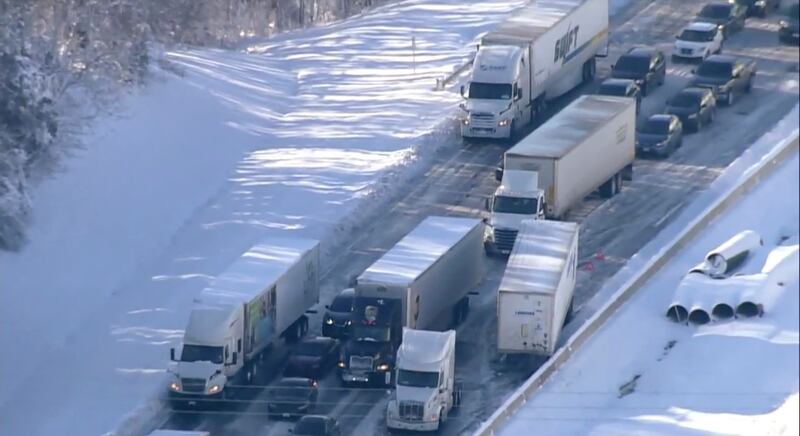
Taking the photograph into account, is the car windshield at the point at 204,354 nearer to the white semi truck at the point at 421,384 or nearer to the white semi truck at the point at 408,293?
the white semi truck at the point at 408,293

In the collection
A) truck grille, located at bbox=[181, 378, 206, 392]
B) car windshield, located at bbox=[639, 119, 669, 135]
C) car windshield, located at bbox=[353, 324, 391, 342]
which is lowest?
truck grille, located at bbox=[181, 378, 206, 392]

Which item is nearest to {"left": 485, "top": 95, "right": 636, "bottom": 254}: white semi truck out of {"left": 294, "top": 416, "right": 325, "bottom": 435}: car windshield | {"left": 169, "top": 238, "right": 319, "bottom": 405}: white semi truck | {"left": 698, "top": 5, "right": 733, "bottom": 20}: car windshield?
{"left": 169, "top": 238, "right": 319, "bottom": 405}: white semi truck

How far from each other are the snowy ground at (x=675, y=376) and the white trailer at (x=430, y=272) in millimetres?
3233

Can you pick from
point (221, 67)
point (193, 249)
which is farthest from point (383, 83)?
point (193, 249)

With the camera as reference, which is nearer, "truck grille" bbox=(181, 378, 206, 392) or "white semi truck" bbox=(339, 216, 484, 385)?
"truck grille" bbox=(181, 378, 206, 392)

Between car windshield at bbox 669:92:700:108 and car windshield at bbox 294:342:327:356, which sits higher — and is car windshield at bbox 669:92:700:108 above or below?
above

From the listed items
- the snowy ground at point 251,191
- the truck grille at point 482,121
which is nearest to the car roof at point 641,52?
the snowy ground at point 251,191

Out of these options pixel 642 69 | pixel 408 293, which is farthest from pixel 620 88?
pixel 408 293

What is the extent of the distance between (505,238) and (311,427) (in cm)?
1080

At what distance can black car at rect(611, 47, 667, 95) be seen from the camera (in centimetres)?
5959

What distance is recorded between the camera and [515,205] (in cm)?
4828

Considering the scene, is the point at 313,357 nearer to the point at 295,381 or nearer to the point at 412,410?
the point at 295,381

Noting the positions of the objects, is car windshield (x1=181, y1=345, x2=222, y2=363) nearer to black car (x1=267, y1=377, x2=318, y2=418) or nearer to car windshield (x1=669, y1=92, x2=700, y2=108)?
black car (x1=267, y1=377, x2=318, y2=418)

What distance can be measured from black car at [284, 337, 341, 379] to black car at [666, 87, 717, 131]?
686 inches
